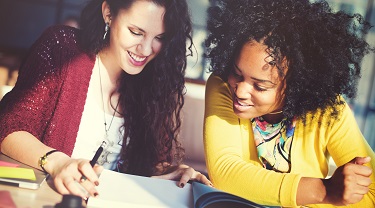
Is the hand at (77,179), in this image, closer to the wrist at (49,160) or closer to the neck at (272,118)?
the wrist at (49,160)

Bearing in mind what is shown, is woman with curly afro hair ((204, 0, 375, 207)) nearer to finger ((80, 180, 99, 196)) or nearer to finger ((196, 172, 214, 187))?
finger ((196, 172, 214, 187))

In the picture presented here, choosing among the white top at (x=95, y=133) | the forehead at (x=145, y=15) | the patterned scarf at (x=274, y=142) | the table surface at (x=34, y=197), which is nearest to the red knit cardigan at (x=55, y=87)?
the white top at (x=95, y=133)

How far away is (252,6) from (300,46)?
0.42ft

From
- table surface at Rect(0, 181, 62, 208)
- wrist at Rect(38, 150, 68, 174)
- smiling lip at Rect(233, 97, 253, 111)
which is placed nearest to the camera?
table surface at Rect(0, 181, 62, 208)

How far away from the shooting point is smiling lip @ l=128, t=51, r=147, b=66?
106 cm

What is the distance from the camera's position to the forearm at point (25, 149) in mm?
926

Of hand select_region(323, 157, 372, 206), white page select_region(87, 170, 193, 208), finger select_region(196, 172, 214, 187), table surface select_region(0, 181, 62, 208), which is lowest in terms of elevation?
table surface select_region(0, 181, 62, 208)

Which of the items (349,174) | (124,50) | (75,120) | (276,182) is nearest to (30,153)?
(75,120)

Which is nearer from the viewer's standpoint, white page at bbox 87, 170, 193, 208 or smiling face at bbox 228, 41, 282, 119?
white page at bbox 87, 170, 193, 208

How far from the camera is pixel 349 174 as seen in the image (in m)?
0.92

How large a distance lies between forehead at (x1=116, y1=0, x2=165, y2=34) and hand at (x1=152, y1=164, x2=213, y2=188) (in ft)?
0.95

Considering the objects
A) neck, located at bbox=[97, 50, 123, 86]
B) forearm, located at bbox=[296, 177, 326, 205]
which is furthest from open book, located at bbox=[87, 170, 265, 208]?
neck, located at bbox=[97, 50, 123, 86]

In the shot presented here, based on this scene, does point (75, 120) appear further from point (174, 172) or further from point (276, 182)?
point (276, 182)

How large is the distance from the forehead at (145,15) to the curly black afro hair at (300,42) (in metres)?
0.10
